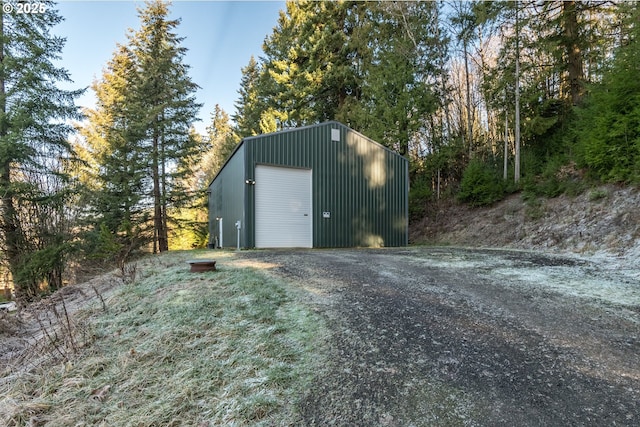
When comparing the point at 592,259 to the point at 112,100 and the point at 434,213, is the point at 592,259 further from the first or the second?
the point at 112,100

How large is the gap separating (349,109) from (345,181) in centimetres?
730

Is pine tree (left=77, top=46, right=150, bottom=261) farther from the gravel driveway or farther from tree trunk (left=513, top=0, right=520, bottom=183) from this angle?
tree trunk (left=513, top=0, right=520, bottom=183)

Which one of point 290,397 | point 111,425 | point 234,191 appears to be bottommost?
point 111,425

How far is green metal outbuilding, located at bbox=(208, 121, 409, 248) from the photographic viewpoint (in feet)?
28.5

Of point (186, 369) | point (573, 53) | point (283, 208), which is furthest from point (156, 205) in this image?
point (573, 53)

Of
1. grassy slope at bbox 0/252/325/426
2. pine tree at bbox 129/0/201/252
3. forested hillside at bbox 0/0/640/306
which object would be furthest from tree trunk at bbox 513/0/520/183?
pine tree at bbox 129/0/201/252

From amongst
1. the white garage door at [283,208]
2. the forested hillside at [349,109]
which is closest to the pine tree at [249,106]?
the forested hillside at [349,109]

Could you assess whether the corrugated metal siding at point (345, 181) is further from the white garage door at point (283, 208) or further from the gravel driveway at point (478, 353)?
the gravel driveway at point (478, 353)

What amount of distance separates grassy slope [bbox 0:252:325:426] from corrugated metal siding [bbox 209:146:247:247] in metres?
5.71

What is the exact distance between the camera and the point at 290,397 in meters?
1.66

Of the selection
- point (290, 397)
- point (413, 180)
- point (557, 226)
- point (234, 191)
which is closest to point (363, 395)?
point (290, 397)

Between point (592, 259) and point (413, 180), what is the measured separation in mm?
8872

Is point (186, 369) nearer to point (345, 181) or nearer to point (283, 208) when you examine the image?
point (283, 208)

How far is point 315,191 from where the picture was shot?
371 inches
